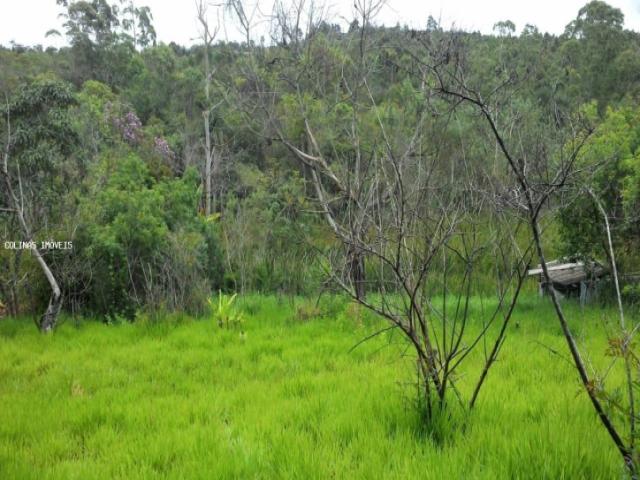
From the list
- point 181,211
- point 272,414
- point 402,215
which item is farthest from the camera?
point 181,211

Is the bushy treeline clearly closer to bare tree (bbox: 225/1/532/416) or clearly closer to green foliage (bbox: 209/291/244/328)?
bare tree (bbox: 225/1/532/416)

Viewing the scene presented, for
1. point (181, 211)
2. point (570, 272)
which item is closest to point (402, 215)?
point (181, 211)

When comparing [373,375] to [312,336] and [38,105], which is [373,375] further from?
[38,105]

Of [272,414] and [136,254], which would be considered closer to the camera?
[272,414]

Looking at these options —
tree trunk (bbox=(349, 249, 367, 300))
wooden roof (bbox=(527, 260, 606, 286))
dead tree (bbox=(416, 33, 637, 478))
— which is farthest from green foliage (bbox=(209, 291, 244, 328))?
wooden roof (bbox=(527, 260, 606, 286))

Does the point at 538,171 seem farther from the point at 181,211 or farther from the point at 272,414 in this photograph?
the point at 181,211

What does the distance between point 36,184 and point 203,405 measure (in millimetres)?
6660

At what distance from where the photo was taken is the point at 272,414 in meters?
3.90

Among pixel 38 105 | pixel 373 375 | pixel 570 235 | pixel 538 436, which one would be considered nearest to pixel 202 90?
pixel 38 105

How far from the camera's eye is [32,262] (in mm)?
8227

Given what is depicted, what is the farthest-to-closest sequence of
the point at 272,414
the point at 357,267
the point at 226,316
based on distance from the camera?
the point at 226,316
the point at 357,267
the point at 272,414

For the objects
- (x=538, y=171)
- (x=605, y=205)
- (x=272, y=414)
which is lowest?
(x=272, y=414)

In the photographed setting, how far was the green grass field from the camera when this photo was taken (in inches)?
118

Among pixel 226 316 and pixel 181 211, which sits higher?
pixel 181 211
